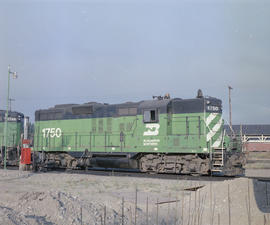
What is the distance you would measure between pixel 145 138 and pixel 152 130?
1.75 ft

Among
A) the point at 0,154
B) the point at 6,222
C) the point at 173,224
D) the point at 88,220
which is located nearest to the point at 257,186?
the point at 173,224

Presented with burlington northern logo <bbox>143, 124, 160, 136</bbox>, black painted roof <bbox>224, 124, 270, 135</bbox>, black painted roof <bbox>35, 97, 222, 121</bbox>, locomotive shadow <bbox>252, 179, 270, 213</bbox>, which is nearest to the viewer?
locomotive shadow <bbox>252, 179, 270, 213</bbox>

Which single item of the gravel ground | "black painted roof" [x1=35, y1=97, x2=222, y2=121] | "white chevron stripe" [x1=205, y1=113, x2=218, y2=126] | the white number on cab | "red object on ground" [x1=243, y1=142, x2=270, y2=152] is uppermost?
"black painted roof" [x1=35, y1=97, x2=222, y2=121]

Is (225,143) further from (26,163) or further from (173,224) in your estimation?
(26,163)

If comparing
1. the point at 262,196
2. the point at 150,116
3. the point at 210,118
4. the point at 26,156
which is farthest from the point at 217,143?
the point at 26,156

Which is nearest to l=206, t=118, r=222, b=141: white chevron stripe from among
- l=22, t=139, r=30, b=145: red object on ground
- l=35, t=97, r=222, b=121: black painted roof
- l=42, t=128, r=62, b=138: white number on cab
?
l=35, t=97, r=222, b=121: black painted roof

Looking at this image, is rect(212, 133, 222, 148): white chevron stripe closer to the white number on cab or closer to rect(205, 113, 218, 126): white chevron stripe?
rect(205, 113, 218, 126): white chevron stripe

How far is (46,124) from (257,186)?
1389 centimetres

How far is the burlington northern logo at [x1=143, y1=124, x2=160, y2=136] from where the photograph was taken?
1540cm

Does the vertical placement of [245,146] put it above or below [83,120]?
below

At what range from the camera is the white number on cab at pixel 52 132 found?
18.9 m

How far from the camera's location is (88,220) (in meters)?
6.87

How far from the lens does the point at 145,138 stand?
15625 mm

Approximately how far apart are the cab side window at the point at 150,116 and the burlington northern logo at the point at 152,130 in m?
0.25
